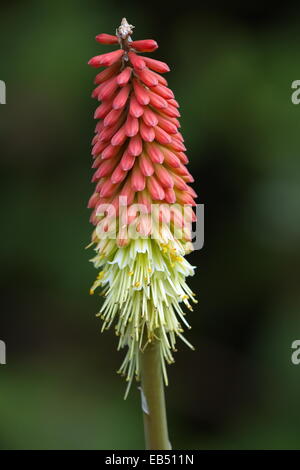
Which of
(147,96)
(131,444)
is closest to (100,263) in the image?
(147,96)

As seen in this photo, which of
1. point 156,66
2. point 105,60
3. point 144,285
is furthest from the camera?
point 144,285

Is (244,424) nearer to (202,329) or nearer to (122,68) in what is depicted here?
→ (202,329)

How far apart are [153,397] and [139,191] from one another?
2.46 ft

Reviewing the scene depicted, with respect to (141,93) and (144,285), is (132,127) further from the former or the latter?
(144,285)

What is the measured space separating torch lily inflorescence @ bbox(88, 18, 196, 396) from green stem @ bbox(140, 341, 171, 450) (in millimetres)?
43

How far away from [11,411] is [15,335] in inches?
28.8

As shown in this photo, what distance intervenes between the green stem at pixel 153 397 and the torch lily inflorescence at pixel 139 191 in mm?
43

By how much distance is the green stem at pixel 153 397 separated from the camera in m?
2.55

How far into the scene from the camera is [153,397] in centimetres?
256

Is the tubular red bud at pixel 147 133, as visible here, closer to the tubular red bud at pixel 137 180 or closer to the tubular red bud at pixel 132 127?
the tubular red bud at pixel 132 127

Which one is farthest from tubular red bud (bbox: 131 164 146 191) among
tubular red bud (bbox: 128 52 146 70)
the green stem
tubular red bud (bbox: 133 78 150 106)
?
the green stem

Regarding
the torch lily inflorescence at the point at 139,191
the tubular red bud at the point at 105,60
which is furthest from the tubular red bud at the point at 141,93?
the tubular red bud at the point at 105,60

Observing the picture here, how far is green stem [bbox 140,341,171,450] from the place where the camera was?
2549mm

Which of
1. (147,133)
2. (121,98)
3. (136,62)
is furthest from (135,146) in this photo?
(136,62)
